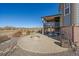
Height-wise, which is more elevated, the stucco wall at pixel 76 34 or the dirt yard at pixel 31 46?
the stucco wall at pixel 76 34

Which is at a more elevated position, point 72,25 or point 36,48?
point 72,25

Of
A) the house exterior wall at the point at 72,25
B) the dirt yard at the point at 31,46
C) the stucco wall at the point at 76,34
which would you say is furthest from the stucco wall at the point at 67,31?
the dirt yard at the point at 31,46

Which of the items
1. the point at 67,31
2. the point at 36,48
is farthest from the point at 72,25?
the point at 36,48

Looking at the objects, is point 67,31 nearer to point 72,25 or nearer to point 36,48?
point 72,25

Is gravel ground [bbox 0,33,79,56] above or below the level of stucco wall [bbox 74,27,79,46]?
below

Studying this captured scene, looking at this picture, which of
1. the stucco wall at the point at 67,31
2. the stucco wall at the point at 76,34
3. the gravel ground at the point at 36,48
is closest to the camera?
the gravel ground at the point at 36,48

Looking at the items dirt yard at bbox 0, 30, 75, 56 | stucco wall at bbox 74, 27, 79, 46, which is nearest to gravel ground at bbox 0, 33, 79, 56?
dirt yard at bbox 0, 30, 75, 56

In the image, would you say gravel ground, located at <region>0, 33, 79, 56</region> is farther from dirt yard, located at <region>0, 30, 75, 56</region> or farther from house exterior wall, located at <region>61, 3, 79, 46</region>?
house exterior wall, located at <region>61, 3, 79, 46</region>

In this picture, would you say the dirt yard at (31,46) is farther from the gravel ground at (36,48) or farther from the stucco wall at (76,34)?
the stucco wall at (76,34)

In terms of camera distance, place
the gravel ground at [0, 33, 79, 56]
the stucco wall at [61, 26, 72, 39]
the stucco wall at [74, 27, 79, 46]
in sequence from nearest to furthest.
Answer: the gravel ground at [0, 33, 79, 56] < the stucco wall at [74, 27, 79, 46] < the stucco wall at [61, 26, 72, 39]

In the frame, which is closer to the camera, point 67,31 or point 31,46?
point 31,46

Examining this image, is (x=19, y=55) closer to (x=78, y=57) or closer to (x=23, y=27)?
(x=23, y=27)

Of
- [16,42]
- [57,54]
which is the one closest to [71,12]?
[57,54]

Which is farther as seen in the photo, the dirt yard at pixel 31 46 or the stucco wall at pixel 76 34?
the stucco wall at pixel 76 34
